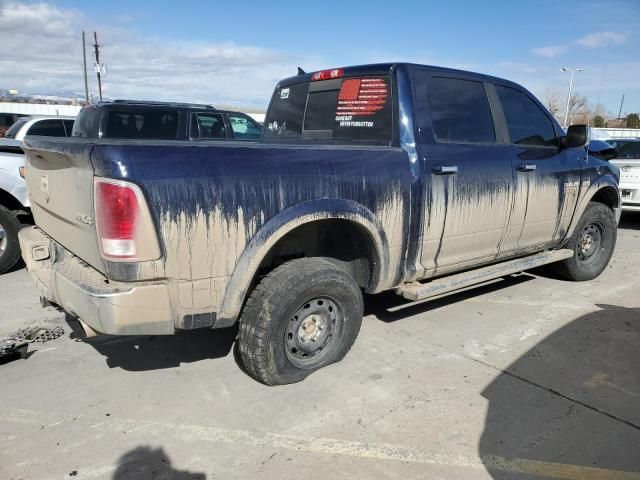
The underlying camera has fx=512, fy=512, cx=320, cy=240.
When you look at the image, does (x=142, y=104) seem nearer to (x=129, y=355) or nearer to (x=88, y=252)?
(x=129, y=355)

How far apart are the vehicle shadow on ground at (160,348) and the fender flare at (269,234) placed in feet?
3.28

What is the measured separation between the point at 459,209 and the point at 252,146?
1711mm

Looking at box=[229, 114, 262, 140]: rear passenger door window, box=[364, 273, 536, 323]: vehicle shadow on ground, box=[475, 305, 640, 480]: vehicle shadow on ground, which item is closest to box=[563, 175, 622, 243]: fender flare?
box=[364, 273, 536, 323]: vehicle shadow on ground

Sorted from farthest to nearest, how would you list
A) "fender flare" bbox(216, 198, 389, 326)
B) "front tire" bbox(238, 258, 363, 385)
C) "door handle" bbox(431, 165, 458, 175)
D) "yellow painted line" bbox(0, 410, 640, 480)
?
"door handle" bbox(431, 165, 458, 175), "front tire" bbox(238, 258, 363, 385), "fender flare" bbox(216, 198, 389, 326), "yellow painted line" bbox(0, 410, 640, 480)

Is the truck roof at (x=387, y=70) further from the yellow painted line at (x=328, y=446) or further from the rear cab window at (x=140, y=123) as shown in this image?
the rear cab window at (x=140, y=123)

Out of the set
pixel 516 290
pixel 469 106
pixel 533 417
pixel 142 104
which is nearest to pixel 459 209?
pixel 469 106

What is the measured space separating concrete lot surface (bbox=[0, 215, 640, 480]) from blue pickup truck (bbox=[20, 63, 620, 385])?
371 millimetres

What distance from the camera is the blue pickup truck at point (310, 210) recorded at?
253cm

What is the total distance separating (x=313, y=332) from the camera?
11.0 ft

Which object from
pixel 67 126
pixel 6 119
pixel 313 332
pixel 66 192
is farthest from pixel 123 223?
pixel 6 119

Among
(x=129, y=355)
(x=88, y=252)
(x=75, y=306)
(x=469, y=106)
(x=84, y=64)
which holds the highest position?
(x=84, y=64)

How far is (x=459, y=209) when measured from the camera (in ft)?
12.4

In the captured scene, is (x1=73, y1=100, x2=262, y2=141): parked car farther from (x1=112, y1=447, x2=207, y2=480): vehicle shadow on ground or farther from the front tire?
(x1=112, y1=447, x2=207, y2=480): vehicle shadow on ground

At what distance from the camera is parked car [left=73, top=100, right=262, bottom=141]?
754 centimetres
